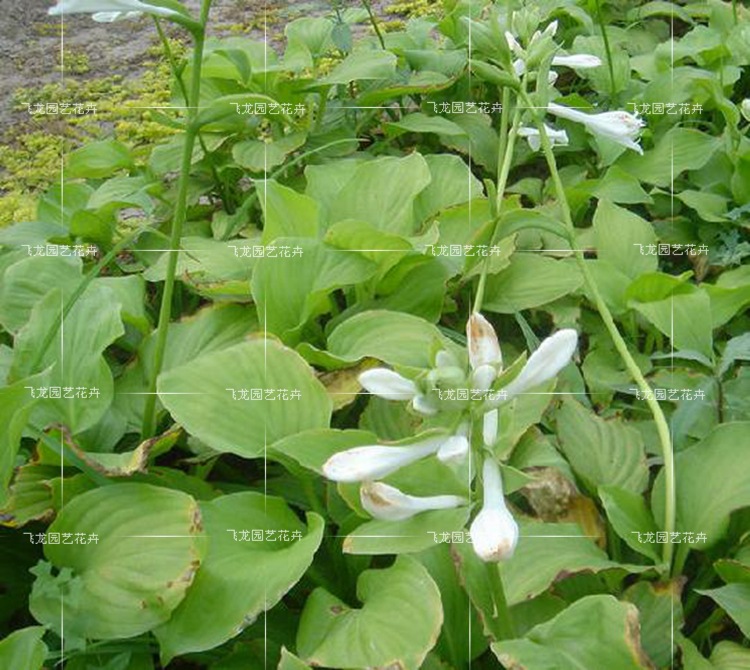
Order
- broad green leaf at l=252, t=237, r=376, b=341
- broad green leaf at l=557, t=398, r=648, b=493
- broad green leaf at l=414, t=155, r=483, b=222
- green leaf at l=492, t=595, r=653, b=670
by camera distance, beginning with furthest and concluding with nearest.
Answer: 1. broad green leaf at l=414, t=155, r=483, b=222
2. broad green leaf at l=252, t=237, r=376, b=341
3. broad green leaf at l=557, t=398, r=648, b=493
4. green leaf at l=492, t=595, r=653, b=670

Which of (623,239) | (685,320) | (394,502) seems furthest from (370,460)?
(623,239)

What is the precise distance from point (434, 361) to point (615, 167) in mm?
1097

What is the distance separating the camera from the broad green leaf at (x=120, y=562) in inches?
46.9

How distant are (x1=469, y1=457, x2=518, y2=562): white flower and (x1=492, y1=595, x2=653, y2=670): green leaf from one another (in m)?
0.18

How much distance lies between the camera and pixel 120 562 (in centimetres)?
124

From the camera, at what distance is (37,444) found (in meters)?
1.42

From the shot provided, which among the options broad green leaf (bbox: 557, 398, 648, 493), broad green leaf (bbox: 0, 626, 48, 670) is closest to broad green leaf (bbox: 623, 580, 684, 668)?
broad green leaf (bbox: 557, 398, 648, 493)

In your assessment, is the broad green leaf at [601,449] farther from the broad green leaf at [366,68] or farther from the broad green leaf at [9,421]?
the broad green leaf at [366,68]

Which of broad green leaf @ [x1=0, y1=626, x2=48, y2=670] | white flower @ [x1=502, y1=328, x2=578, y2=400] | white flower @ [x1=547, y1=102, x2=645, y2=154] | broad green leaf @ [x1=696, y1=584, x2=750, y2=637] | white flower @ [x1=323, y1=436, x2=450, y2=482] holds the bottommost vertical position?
broad green leaf @ [x1=696, y1=584, x2=750, y2=637]

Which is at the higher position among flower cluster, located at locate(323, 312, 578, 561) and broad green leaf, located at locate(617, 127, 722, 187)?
flower cluster, located at locate(323, 312, 578, 561)

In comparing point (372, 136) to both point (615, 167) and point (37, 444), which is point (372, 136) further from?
point (37, 444)

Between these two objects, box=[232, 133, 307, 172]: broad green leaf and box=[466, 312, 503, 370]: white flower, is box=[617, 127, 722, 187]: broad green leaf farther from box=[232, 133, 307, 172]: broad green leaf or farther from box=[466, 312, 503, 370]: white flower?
box=[466, 312, 503, 370]: white flower

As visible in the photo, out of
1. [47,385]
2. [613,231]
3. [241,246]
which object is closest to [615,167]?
[613,231]

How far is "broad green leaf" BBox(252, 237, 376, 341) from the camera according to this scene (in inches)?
60.9
